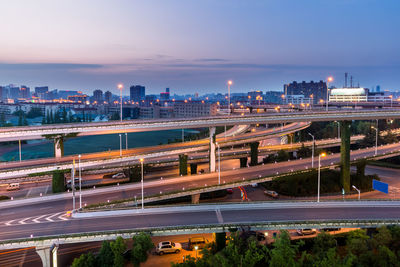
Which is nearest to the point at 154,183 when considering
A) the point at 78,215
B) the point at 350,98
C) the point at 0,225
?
the point at 78,215

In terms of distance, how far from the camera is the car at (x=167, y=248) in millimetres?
27875

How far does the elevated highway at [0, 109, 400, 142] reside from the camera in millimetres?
39375

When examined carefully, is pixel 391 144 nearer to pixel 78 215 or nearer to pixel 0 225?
pixel 78 215

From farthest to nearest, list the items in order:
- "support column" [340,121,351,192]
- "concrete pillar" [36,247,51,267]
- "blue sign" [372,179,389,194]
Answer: "support column" [340,121,351,192]
"blue sign" [372,179,389,194]
"concrete pillar" [36,247,51,267]

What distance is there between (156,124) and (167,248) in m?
20.4

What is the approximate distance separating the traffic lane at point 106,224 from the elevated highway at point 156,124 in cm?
1512

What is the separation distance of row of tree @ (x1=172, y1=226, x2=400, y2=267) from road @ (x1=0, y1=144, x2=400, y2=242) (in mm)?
13730

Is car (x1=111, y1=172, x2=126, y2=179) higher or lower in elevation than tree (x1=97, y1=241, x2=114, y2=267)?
lower

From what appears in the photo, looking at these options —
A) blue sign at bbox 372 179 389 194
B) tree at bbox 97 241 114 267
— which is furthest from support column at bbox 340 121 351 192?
tree at bbox 97 241 114 267

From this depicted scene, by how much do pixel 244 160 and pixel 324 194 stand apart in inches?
599

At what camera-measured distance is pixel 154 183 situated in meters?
40.9

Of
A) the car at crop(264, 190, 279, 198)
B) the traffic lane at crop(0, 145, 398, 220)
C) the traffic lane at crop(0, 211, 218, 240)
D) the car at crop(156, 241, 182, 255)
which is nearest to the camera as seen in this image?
the traffic lane at crop(0, 211, 218, 240)

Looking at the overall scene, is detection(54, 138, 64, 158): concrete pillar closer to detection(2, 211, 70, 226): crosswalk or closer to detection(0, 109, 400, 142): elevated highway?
detection(0, 109, 400, 142): elevated highway

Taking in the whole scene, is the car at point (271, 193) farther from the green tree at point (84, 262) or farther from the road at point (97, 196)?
the green tree at point (84, 262)
